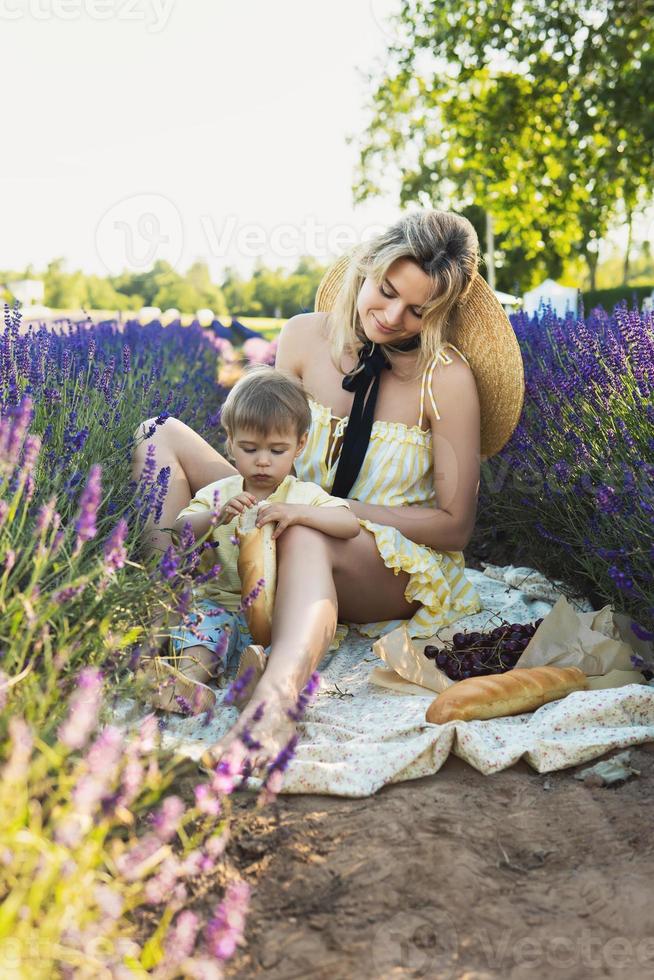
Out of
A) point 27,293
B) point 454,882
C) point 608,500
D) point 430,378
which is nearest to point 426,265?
point 430,378

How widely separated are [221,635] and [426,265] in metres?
1.28

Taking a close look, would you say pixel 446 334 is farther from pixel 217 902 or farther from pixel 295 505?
pixel 217 902

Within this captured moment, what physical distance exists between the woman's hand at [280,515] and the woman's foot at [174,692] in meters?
0.46

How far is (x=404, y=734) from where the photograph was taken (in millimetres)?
2305

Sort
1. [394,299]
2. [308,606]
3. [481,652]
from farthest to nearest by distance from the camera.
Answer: [394,299] < [481,652] < [308,606]

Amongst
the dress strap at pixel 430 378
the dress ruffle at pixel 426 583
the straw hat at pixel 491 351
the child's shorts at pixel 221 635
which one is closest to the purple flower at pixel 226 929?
the child's shorts at pixel 221 635

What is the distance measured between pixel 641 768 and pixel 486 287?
1.66 metres

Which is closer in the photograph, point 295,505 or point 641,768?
point 641,768

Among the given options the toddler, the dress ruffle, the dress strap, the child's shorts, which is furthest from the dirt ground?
the dress strap

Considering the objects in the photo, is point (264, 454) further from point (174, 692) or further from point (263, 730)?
point (263, 730)

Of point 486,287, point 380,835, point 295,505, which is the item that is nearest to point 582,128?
point 486,287

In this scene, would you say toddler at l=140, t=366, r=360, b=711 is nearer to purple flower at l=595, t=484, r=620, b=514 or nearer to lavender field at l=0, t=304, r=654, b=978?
lavender field at l=0, t=304, r=654, b=978

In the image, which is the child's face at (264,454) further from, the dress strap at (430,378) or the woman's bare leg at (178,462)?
the dress strap at (430,378)

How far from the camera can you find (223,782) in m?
1.46
